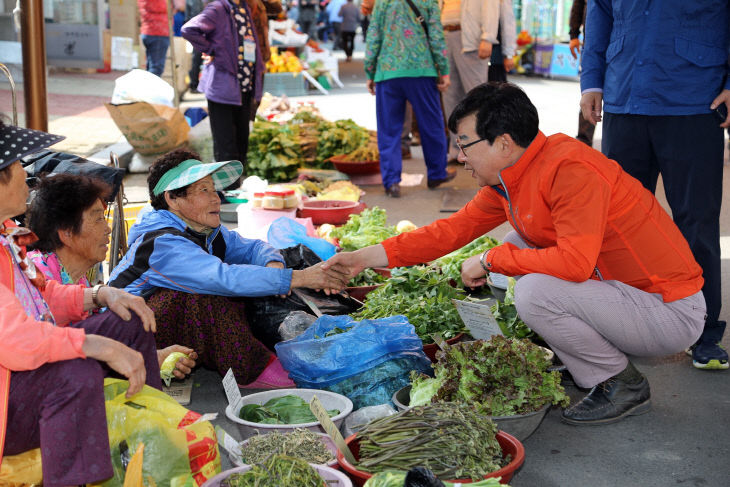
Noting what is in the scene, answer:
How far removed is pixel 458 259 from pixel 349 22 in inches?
959

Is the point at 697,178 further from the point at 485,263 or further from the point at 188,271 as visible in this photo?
the point at 188,271

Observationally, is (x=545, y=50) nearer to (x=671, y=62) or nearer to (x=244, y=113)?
(x=244, y=113)

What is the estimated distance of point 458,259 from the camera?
17.2 ft

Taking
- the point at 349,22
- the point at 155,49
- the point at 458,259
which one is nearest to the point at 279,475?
the point at 458,259

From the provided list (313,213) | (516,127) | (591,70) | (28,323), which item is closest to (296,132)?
(313,213)

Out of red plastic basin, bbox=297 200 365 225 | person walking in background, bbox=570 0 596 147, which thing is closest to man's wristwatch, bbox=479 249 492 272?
red plastic basin, bbox=297 200 365 225

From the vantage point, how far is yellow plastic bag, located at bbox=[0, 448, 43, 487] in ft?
7.93

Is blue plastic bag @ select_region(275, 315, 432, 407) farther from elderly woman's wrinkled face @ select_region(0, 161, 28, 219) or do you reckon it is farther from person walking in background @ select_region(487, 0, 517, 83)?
person walking in background @ select_region(487, 0, 517, 83)

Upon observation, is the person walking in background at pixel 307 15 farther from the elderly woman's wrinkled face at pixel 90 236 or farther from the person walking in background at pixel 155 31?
the elderly woman's wrinkled face at pixel 90 236

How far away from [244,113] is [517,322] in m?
4.65

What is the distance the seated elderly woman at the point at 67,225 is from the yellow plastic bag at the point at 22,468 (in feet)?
3.22

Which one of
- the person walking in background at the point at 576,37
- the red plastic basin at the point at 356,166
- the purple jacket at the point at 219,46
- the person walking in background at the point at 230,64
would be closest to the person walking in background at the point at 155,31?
the red plastic basin at the point at 356,166

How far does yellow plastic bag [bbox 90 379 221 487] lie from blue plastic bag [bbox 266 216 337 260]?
7.46 ft

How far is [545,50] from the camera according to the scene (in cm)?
2230
